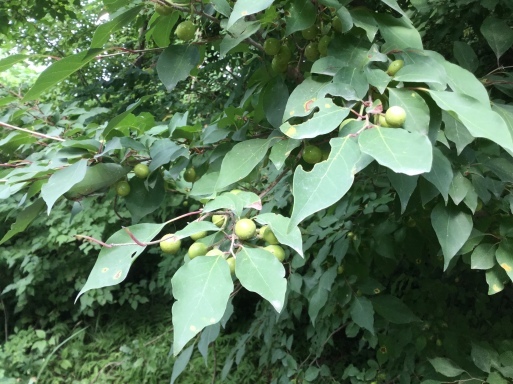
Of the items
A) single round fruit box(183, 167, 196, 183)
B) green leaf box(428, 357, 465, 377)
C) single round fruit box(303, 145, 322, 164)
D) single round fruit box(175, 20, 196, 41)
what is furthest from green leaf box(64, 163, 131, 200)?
green leaf box(428, 357, 465, 377)

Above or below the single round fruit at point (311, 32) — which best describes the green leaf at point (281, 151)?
below

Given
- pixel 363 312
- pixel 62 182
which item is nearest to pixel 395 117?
pixel 62 182

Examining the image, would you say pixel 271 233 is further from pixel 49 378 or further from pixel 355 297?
pixel 49 378

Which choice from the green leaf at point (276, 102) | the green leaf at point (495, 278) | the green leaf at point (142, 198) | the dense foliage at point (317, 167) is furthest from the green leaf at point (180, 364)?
the green leaf at point (495, 278)

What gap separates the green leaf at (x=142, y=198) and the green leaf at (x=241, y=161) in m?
0.31

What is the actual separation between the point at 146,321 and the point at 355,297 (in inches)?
114

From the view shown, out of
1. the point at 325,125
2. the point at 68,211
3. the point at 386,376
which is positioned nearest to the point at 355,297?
the point at 386,376

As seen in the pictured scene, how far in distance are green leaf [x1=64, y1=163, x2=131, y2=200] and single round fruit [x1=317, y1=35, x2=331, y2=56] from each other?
1.55 ft

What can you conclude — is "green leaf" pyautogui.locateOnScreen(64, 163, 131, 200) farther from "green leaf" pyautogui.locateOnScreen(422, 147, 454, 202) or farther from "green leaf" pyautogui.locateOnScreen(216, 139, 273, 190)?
"green leaf" pyautogui.locateOnScreen(422, 147, 454, 202)

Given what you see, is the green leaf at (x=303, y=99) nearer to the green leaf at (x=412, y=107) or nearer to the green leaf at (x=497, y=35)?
the green leaf at (x=412, y=107)

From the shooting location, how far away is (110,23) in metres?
0.83

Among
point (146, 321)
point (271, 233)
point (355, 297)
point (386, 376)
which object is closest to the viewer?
point (271, 233)

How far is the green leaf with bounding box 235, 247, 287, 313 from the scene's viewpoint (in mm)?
548

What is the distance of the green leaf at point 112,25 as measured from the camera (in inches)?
32.4
